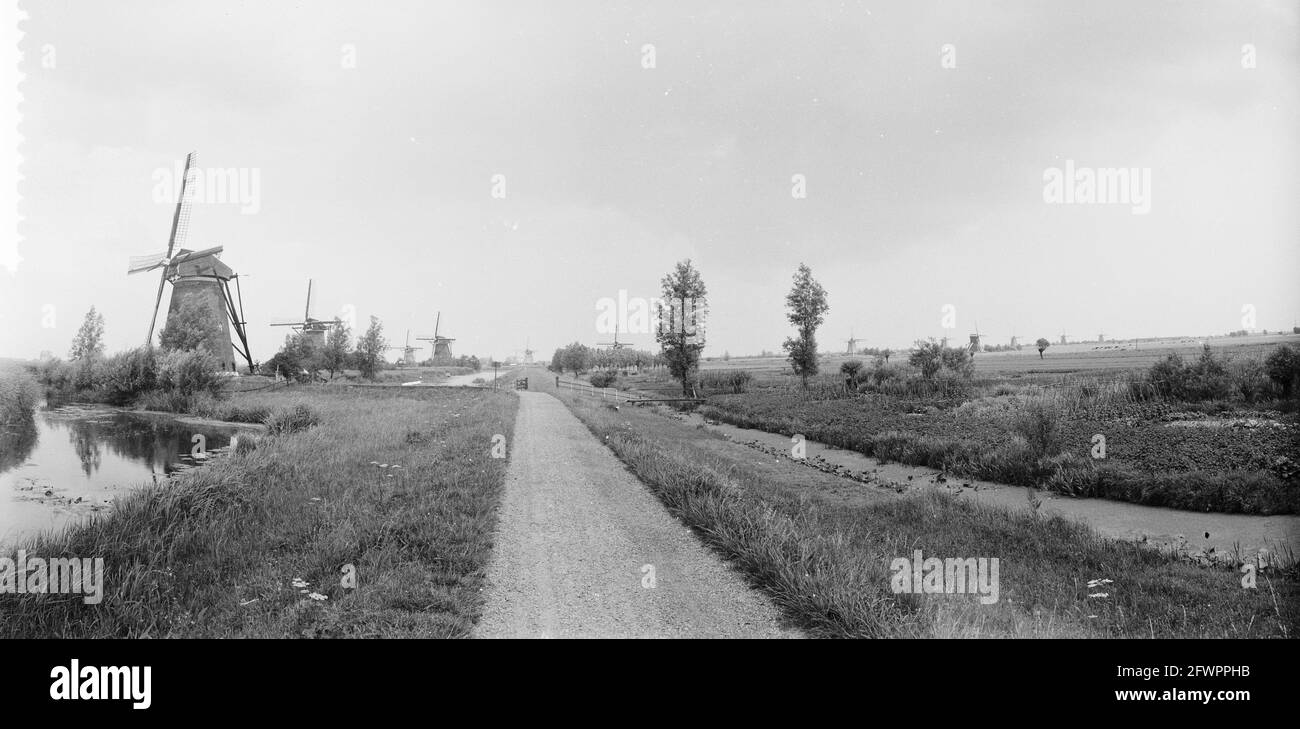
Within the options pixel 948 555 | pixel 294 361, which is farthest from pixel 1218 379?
pixel 294 361

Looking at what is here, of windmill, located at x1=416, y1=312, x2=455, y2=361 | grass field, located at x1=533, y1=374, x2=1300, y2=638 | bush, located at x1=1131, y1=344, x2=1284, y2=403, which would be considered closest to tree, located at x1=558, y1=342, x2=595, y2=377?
windmill, located at x1=416, y1=312, x2=455, y2=361

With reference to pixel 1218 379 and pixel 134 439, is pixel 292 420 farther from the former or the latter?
pixel 1218 379

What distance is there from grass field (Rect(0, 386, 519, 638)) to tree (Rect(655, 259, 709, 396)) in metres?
42.5

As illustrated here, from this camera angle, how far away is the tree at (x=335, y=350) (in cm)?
6881

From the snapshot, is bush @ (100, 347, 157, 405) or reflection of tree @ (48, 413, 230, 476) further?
bush @ (100, 347, 157, 405)

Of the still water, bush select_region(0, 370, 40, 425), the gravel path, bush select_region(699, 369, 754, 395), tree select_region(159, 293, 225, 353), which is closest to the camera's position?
the gravel path

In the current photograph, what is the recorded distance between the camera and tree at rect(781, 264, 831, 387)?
55.9m

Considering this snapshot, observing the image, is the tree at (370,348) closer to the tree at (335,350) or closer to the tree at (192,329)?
the tree at (335,350)

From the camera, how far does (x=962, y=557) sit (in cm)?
997

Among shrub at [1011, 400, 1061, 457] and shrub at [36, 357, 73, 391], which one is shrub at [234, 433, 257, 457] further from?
shrub at [1011, 400, 1061, 457]

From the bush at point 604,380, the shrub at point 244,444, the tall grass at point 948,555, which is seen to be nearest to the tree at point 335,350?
the bush at point 604,380

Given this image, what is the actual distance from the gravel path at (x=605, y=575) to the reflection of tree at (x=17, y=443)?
18.5m
